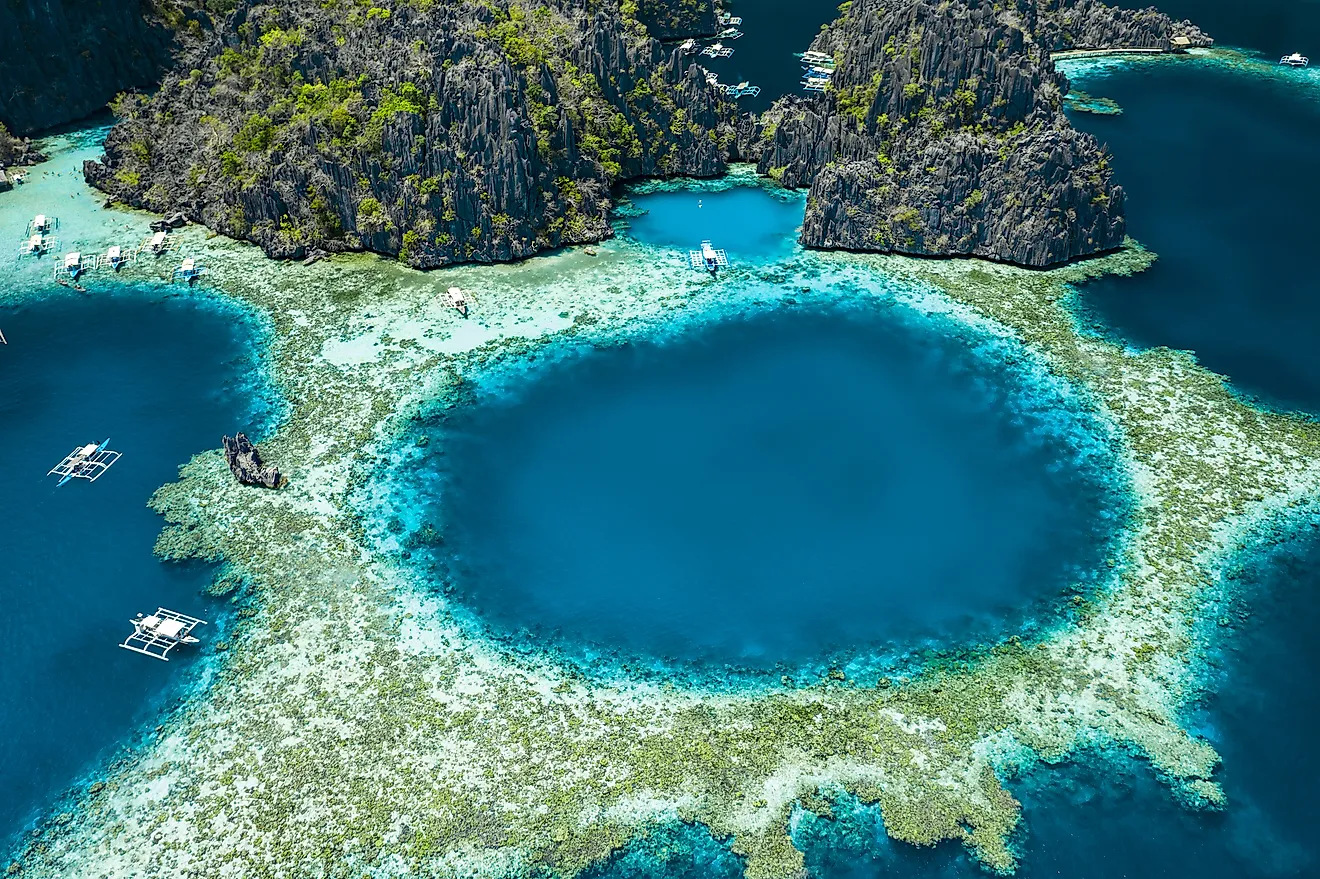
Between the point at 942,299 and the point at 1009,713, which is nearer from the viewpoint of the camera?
the point at 1009,713

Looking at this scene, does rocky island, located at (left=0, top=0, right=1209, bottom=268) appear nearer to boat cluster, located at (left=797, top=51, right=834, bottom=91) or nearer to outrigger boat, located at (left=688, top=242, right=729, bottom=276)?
outrigger boat, located at (left=688, top=242, right=729, bottom=276)

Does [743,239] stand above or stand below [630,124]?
below

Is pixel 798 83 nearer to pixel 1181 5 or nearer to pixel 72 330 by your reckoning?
pixel 1181 5

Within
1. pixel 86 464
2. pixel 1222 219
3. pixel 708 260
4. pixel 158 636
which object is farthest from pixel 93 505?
pixel 1222 219

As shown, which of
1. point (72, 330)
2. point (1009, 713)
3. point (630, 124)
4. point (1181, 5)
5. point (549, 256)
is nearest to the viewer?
point (1009, 713)

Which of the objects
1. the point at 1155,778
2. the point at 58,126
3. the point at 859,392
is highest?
the point at 58,126

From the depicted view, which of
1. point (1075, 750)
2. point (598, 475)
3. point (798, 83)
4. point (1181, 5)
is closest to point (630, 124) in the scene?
point (798, 83)

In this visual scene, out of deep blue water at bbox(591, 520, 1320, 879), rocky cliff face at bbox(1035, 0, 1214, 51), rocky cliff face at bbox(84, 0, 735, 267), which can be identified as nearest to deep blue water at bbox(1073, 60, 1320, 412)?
rocky cliff face at bbox(1035, 0, 1214, 51)
